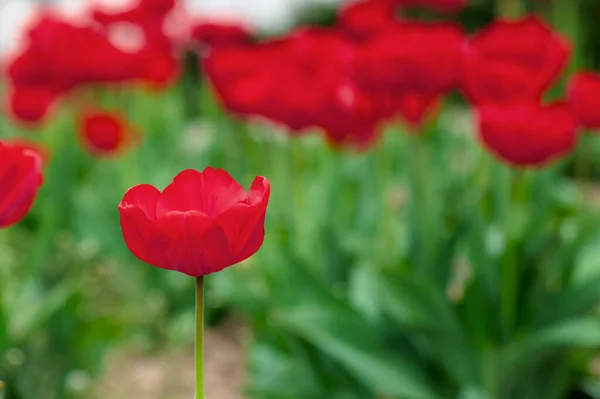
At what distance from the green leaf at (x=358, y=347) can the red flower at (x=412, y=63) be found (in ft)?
1.20

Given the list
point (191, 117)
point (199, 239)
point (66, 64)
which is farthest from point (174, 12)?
point (191, 117)

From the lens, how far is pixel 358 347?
Answer: 1194 mm

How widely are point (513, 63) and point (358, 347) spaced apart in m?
0.50

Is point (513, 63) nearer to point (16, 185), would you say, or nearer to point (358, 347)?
point (358, 347)

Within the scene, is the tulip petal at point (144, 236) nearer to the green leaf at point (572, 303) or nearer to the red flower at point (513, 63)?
the red flower at point (513, 63)

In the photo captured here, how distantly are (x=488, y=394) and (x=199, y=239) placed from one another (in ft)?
2.92

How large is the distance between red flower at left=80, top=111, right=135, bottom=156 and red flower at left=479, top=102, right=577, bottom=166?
116 cm

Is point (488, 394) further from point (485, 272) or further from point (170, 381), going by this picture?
point (170, 381)

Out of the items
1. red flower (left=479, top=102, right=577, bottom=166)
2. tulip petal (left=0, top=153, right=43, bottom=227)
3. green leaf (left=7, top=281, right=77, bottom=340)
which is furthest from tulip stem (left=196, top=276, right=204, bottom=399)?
green leaf (left=7, top=281, right=77, bottom=340)

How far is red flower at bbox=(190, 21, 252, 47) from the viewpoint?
2.09 meters

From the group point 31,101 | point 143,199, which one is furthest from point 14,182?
point 31,101

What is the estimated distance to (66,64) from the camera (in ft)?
5.85

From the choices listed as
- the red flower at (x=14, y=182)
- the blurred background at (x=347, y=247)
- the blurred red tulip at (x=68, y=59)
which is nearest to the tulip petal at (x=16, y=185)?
the red flower at (x=14, y=182)

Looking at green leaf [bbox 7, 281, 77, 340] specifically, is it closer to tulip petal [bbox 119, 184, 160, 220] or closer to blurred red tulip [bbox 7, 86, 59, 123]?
blurred red tulip [bbox 7, 86, 59, 123]
